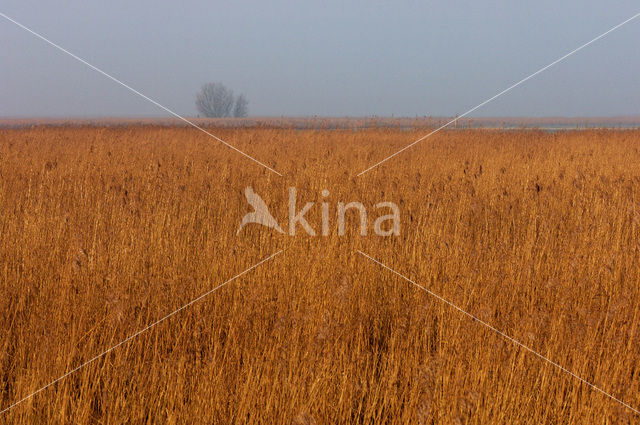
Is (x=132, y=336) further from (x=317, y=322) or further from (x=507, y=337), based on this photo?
(x=507, y=337)

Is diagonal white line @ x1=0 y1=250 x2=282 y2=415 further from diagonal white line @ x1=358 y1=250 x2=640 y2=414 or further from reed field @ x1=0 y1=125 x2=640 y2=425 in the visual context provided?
diagonal white line @ x1=358 y1=250 x2=640 y2=414

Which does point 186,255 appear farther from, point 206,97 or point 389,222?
point 206,97

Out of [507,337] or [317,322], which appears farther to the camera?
[317,322]

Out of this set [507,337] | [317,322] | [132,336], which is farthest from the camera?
[317,322]

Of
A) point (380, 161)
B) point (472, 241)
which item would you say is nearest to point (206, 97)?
point (380, 161)

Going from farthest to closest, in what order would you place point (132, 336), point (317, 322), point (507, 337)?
point (317, 322) < point (132, 336) < point (507, 337)

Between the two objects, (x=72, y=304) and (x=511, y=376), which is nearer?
(x=511, y=376)

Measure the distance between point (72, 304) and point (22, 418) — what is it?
3.78ft

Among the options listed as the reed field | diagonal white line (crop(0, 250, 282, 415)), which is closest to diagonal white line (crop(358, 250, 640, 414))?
the reed field

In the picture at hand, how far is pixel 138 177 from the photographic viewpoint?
7629 mm

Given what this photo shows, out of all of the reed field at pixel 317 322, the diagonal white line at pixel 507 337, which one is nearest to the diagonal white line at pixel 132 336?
the reed field at pixel 317 322

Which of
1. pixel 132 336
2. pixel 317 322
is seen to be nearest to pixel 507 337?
pixel 317 322

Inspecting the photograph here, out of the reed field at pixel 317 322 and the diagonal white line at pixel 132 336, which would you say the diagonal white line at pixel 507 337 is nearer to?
the reed field at pixel 317 322

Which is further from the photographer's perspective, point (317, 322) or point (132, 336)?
point (317, 322)
